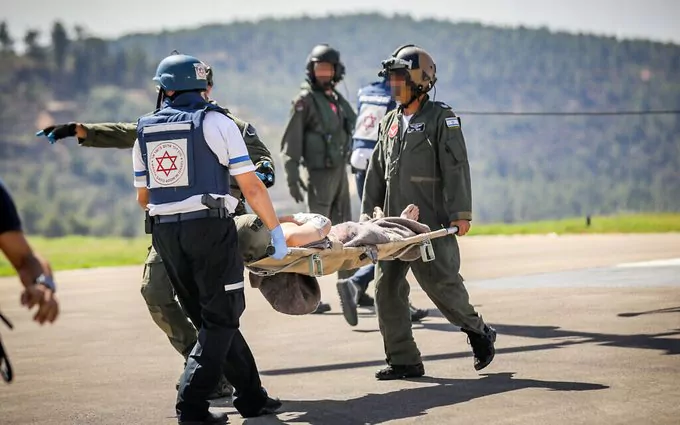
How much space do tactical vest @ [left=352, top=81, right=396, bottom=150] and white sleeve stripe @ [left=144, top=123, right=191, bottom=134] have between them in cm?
544

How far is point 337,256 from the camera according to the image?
7785 millimetres

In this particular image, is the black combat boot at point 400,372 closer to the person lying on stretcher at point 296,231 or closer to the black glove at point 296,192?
the person lying on stretcher at point 296,231

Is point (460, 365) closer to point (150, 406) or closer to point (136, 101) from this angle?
point (150, 406)

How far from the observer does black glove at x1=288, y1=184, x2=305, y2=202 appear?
43.3ft

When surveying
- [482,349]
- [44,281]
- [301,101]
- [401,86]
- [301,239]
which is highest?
[401,86]

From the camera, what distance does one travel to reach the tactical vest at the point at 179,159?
22.5ft

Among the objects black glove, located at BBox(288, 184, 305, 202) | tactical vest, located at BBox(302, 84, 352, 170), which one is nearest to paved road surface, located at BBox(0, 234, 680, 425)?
black glove, located at BBox(288, 184, 305, 202)

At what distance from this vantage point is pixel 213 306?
273 inches

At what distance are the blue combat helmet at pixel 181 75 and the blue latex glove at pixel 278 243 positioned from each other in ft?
3.09

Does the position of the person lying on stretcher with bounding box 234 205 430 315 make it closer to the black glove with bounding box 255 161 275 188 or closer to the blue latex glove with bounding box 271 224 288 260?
the blue latex glove with bounding box 271 224 288 260

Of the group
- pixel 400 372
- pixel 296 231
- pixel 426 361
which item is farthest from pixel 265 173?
pixel 426 361

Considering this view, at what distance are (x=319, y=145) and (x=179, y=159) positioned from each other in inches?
251

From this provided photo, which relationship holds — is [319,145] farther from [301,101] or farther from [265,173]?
[265,173]

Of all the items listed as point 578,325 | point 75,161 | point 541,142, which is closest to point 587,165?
point 541,142
